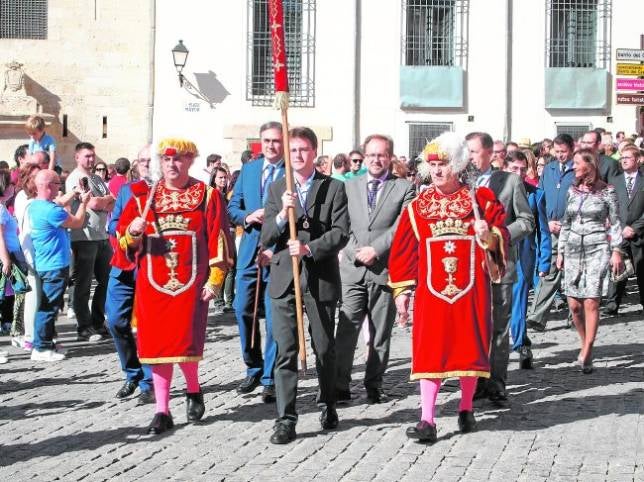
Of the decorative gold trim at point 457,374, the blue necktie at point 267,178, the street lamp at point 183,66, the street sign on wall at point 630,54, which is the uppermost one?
the street lamp at point 183,66

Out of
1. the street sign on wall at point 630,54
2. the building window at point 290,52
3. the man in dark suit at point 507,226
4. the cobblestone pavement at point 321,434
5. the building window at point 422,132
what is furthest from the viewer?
the building window at point 422,132

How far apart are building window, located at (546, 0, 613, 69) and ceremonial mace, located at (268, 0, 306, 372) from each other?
21.5 m

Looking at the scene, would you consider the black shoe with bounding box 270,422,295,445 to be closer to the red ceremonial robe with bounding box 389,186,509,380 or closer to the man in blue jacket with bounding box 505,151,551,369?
the red ceremonial robe with bounding box 389,186,509,380

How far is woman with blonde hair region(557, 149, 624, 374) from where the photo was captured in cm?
1113

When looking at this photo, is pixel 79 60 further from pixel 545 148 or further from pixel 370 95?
pixel 545 148

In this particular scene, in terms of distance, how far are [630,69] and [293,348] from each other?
11.5m

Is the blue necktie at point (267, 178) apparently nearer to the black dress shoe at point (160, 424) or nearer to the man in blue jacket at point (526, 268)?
the black dress shoe at point (160, 424)

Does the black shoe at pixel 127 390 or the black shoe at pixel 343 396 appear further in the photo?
the black shoe at pixel 127 390

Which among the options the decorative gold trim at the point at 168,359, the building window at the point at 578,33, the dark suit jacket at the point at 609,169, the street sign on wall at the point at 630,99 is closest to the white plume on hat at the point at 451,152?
the decorative gold trim at the point at 168,359

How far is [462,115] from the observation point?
2941 cm

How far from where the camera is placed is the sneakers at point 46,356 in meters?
11.9

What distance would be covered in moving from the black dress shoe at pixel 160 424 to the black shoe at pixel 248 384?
4.89 feet

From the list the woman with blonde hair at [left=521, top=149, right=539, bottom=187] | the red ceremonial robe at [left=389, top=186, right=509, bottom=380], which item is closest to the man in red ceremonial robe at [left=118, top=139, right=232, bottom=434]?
the red ceremonial robe at [left=389, top=186, right=509, bottom=380]

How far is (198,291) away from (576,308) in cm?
398
